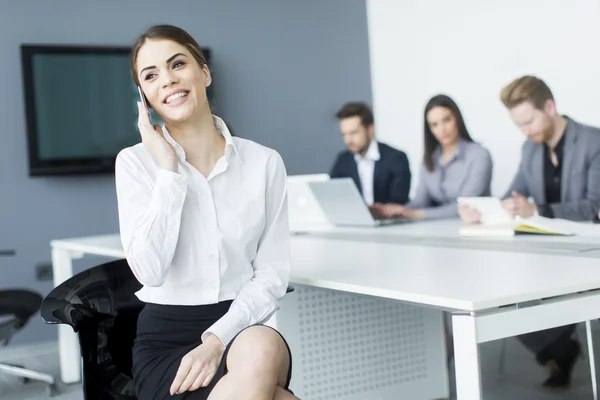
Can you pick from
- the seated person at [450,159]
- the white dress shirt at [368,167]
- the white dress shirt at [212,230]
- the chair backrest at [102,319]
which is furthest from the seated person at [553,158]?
the chair backrest at [102,319]

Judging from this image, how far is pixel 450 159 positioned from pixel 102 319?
2.93 metres

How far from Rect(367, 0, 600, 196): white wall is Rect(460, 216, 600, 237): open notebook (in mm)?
1870

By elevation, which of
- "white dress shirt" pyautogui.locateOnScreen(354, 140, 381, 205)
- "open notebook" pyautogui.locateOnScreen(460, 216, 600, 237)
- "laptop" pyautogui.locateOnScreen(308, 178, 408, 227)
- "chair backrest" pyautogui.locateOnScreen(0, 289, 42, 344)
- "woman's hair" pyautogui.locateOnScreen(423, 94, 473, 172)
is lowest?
"chair backrest" pyautogui.locateOnScreen(0, 289, 42, 344)

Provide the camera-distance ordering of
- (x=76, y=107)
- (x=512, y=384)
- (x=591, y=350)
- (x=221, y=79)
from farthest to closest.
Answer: (x=221, y=79), (x=76, y=107), (x=512, y=384), (x=591, y=350)

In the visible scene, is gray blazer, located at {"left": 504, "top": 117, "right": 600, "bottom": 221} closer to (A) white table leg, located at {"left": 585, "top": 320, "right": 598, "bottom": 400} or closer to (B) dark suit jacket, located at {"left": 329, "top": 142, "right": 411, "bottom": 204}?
(B) dark suit jacket, located at {"left": 329, "top": 142, "right": 411, "bottom": 204}

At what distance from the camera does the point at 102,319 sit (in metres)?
2.03

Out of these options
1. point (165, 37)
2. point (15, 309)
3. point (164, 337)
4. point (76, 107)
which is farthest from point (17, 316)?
point (165, 37)

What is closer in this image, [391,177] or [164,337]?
[164,337]

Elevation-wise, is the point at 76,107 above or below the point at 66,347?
above

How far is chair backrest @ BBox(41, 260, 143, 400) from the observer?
193 cm

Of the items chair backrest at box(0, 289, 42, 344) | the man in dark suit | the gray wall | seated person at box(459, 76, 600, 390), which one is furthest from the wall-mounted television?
seated person at box(459, 76, 600, 390)

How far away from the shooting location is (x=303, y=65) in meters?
5.90

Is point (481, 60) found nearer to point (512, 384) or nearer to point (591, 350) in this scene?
point (512, 384)

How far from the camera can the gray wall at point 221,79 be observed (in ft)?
15.9
